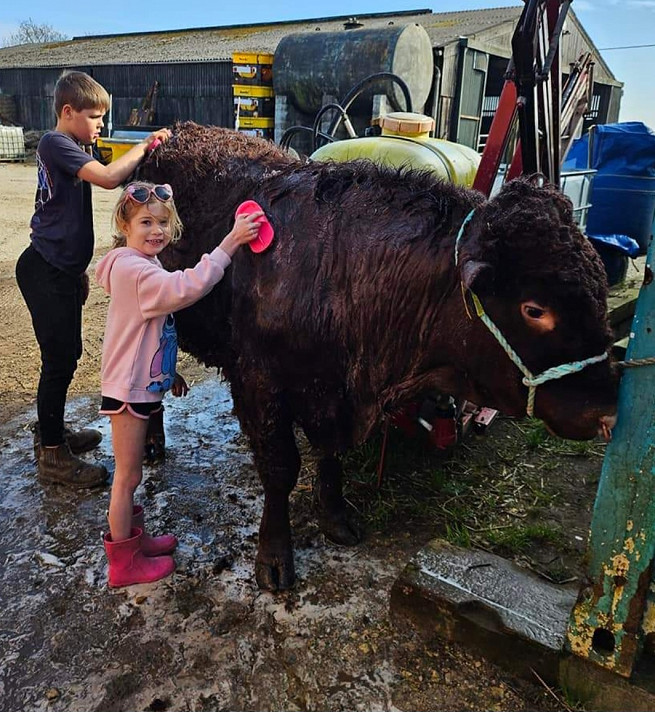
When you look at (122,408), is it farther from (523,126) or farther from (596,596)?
(523,126)

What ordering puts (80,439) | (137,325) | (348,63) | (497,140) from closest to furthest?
(137,325), (497,140), (80,439), (348,63)

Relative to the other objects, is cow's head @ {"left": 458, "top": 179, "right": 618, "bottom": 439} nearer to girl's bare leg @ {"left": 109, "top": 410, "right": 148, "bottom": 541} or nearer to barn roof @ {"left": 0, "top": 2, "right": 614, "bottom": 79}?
girl's bare leg @ {"left": 109, "top": 410, "right": 148, "bottom": 541}

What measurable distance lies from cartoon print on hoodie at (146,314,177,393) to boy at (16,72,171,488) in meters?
0.87

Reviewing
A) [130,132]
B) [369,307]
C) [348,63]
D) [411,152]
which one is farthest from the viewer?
[130,132]

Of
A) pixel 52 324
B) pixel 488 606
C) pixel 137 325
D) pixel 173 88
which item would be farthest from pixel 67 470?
pixel 173 88

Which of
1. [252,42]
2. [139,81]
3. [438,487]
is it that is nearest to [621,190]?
[438,487]

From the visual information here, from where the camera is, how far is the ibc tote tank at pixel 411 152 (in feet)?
13.6

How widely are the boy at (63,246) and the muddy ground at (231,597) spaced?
0.72ft

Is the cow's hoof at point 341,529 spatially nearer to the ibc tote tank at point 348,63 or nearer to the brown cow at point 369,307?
the brown cow at point 369,307

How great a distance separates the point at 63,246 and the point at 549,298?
2413 mm

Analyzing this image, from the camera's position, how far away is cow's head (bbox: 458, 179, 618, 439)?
1919 mm

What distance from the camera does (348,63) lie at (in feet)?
41.3

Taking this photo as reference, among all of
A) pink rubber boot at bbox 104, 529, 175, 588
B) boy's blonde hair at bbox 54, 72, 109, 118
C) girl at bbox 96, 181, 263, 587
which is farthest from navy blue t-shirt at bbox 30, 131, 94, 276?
pink rubber boot at bbox 104, 529, 175, 588

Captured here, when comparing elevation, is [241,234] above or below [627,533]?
above
